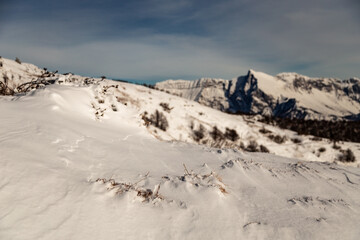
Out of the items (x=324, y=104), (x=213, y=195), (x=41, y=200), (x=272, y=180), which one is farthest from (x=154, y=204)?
(x=324, y=104)

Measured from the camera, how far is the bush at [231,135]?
17952 mm

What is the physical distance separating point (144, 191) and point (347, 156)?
66.1 ft

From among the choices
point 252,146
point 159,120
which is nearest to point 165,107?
point 159,120

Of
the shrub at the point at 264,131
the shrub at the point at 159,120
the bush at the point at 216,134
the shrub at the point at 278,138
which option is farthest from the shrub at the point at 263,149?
the shrub at the point at 159,120

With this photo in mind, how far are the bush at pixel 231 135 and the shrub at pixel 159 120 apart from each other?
5933mm

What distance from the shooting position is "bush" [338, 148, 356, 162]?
637 inches

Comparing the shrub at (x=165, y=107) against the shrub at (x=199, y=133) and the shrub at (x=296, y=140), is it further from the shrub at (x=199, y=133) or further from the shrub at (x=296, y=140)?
the shrub at (x=296, y=140)

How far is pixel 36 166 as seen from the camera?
248 cm

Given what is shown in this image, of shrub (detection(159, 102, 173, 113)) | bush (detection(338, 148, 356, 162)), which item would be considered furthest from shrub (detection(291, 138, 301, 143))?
shrub (detection(159, 102, 173, 113))

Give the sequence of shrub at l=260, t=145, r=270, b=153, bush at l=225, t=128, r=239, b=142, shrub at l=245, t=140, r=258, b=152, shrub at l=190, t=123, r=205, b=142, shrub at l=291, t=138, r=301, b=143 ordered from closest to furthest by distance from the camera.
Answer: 1. shrub at l=260, t=145, r=270, b=153
2. shrub at l=245, t=140, r=258, b=152
3. shrub at l=190, t=123, r=205, b=142
4. bush at l=225, t=128, r=239, b=142
5. shrub at l=291, t=138, r=301, b=143

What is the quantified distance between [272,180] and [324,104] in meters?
214

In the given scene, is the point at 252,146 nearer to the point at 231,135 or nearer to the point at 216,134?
the point at 231,135

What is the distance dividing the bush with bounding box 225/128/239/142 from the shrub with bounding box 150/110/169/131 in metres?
5.93

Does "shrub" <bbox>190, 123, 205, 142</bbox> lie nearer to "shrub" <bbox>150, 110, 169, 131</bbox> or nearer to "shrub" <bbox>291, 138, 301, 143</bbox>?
"shrub" <bbox>150, 110, 169, 131</bbox>
